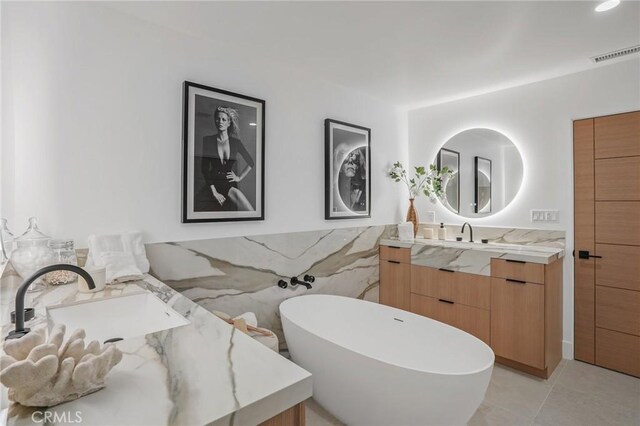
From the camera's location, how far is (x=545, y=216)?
3004mm

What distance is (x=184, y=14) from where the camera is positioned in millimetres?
1969

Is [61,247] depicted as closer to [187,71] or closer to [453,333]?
[187,71]

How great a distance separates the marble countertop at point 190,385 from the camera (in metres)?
0.68

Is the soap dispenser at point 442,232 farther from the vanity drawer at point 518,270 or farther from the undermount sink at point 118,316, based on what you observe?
the undermount sink at point 118,316

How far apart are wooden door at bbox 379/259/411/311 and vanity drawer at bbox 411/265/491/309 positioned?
84 mm

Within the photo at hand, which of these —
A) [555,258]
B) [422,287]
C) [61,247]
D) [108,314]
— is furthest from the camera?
[422,287]

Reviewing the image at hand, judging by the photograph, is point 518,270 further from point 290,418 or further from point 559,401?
point 290,418

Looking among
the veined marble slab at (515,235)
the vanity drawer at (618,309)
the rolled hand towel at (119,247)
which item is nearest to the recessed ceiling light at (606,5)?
the veined marble slab at (515,235)

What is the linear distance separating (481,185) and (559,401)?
2005 millimetres

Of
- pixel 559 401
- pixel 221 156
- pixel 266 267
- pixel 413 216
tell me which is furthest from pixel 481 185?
pixel 221 156

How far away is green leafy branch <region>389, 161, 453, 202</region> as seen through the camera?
3689mm

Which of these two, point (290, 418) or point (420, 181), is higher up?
point (420, 181)

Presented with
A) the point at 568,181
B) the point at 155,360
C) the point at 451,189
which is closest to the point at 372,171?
the point at 451,189

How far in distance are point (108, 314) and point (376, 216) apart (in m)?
2.70
